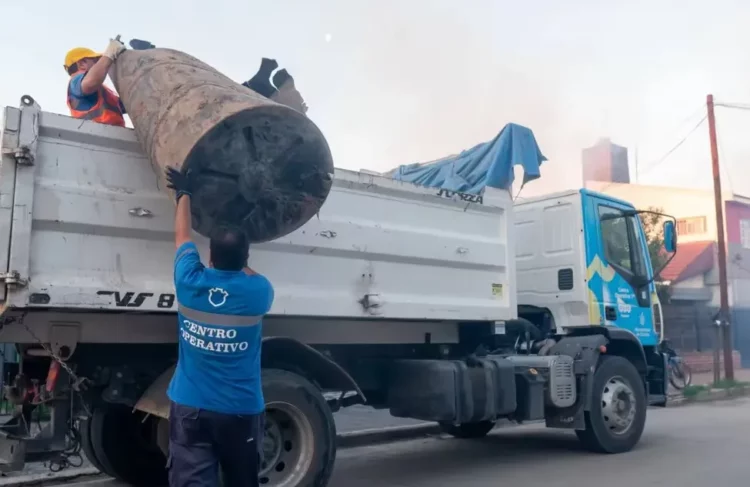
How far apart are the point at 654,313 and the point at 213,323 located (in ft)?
20.7

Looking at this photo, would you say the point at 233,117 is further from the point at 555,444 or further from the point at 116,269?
the point at 555,444

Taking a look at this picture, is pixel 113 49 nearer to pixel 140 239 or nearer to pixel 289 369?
pixel 140 239

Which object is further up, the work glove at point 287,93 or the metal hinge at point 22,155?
the work glove at point 287,93

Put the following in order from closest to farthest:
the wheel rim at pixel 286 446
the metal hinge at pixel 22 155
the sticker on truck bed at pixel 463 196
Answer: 1. the metal hinge at pixel 22 155
2. the wheel rim at pixel 286 446
3. the sticker on truck bed at pixel 463 196

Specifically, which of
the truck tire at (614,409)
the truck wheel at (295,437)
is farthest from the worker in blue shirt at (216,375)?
the truck tire at (614,409)

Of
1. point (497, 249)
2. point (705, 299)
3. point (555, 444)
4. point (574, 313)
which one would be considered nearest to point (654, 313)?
point (574, 313)

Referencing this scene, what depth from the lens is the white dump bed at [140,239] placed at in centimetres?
414

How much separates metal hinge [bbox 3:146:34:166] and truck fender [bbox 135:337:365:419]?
1.53 meters

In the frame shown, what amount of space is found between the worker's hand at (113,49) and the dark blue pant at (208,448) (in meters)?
2.52

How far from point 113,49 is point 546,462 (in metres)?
5.33

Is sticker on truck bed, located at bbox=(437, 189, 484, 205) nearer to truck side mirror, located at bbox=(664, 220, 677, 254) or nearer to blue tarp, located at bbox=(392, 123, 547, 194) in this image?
blue tarp, located at bbox=(392, 123, 547, 194)

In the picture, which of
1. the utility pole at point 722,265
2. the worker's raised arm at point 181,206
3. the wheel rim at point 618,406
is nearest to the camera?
the worker's raised arm at point 181,206

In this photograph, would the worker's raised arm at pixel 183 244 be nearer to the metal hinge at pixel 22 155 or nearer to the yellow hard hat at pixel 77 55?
the metal hinge at pixel 22 155

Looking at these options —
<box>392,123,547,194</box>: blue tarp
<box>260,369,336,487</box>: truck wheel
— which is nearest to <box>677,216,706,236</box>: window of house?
<box>392,123,547,194</box>: blue tarp
